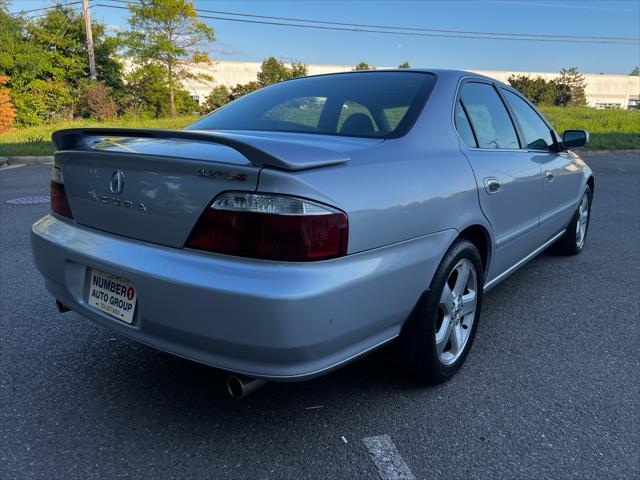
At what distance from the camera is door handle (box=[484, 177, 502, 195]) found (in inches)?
99.5

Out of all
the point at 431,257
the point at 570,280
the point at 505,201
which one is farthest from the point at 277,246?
the point at 570,280

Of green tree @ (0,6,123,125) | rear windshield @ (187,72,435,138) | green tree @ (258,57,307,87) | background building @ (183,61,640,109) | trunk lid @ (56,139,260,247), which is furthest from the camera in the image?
background building @ (183,61,640,109)

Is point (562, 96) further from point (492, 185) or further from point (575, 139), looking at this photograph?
point (492, 185)

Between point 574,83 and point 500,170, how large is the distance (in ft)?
226

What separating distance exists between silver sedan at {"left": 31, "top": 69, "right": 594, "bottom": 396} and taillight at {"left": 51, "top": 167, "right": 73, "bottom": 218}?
0.01 meters

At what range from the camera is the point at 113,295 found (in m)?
1.94

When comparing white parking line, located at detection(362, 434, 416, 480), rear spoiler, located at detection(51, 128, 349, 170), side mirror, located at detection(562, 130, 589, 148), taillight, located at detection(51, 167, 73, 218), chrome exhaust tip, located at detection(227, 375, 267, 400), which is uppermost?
rear spoiler, located at detection(51, 128, 349, 170)

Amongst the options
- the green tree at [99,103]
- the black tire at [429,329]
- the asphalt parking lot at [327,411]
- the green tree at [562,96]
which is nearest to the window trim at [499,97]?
the black tire at [429,329]

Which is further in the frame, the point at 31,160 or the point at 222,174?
the point at 31,160

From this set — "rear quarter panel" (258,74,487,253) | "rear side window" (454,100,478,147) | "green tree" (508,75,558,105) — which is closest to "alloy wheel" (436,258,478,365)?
"rear quarter panel" (258,74,487,253)

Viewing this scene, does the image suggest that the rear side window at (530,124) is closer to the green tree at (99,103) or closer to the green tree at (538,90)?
the green tree at (99,103)

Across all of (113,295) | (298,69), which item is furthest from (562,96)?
(113,295)

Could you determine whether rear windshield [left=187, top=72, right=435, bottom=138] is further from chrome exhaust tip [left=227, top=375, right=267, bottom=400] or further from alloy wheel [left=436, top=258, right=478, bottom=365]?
chrome exhaust tip [left=227, top=375, right=267, bottom=400]

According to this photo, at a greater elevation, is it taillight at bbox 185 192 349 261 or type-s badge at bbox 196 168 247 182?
type-s badge at bbox 196 168 247 182
